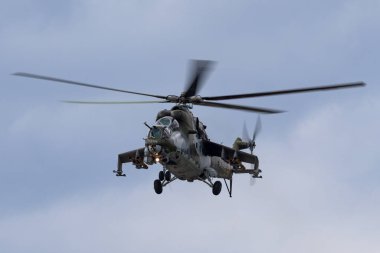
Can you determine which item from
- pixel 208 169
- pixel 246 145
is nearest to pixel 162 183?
pixel 208 169

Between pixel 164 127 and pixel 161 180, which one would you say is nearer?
pixel 164 127

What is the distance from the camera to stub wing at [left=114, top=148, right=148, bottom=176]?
216 feet

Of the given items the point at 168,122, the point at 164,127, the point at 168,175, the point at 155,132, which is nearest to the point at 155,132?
the point at 155,132

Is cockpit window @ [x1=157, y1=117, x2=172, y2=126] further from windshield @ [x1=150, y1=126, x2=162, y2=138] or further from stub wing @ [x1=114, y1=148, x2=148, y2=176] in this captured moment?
stub wing @ [x1=114, y1=148, x2=148, y2=176]

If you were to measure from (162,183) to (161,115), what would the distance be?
21.2 feet

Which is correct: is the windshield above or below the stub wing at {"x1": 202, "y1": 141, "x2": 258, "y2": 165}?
above

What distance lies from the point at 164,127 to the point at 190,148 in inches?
161

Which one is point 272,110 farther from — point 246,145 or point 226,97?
point 246,145

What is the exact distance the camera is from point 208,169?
68875mm

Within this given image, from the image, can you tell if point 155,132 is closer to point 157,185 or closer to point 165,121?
point 165,121

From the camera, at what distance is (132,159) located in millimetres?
66750

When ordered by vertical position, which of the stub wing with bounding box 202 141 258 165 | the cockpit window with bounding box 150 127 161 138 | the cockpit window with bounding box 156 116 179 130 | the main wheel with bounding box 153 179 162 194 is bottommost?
the main wheel with bounding box 153 179 162 194

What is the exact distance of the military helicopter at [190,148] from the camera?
2402 inches

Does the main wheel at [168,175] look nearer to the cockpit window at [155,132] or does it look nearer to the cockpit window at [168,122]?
the cockpit window at [168,122]
